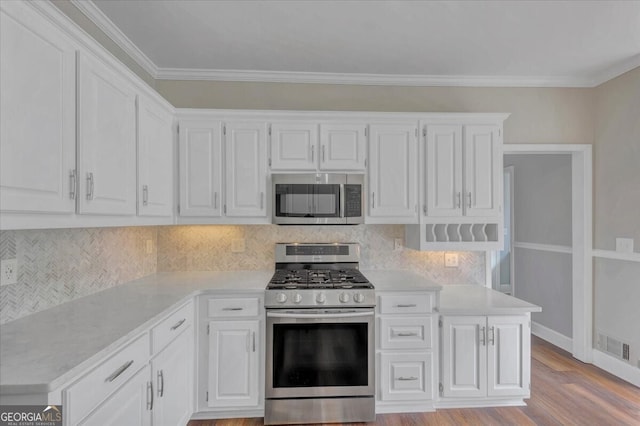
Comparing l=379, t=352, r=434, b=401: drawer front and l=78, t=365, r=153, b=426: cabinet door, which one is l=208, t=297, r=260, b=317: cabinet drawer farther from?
→ l=379, t=352, r=434, b=401: drawer front

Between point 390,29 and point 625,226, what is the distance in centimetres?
267

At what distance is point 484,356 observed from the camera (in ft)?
8.79

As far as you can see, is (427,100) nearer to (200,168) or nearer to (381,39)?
(381,39)

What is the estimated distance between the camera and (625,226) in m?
3.14

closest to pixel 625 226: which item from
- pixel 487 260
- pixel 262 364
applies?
pixel 487 260

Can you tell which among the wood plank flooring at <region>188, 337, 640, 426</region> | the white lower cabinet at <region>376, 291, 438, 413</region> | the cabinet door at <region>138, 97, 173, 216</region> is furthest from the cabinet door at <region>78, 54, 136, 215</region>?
the white lower cabinet at <region>376, 291, 438, 413</region>

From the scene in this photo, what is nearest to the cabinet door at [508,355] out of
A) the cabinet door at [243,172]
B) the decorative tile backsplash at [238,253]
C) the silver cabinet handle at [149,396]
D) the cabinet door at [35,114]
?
the decorative tile backsplash at [238,253]

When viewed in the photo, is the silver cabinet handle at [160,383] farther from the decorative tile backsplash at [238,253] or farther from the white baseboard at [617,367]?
the white baseboard at [617,367]

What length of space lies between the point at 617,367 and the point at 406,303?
221cm

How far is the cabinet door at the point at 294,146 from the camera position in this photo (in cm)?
295

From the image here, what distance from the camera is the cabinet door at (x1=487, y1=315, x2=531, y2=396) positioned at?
2682mm

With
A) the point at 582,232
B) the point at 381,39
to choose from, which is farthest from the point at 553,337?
the point at 381,39

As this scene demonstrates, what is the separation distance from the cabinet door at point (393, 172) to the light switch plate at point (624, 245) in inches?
74.5

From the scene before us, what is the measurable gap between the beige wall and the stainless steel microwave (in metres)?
0.81
